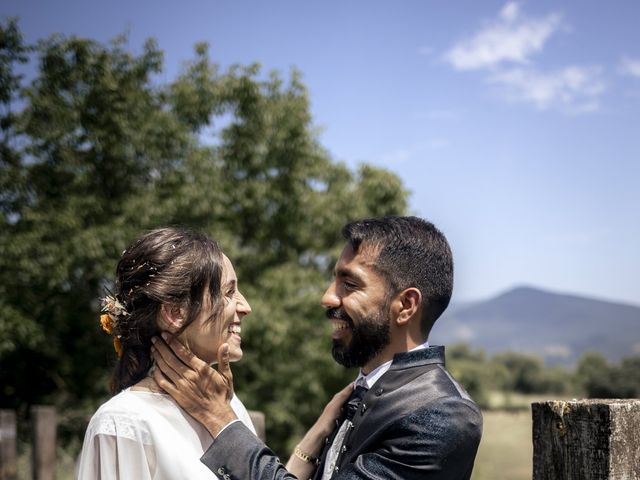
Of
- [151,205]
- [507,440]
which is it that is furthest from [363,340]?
[507,440]

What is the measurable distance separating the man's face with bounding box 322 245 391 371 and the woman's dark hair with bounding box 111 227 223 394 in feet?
1.69

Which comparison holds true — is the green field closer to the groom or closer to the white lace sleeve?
the groom

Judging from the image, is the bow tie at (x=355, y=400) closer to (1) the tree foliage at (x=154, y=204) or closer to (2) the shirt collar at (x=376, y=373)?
(2) the shirt collar at (x=376, y=373)

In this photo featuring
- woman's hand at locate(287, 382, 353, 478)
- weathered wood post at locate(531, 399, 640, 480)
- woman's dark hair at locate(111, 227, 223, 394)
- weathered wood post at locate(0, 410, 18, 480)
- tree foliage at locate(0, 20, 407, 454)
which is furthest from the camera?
tree foliage at locate(0, 20, 407, 454)

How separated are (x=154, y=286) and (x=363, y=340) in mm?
891

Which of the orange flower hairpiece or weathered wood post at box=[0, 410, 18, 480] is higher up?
the orange flower hairpiece

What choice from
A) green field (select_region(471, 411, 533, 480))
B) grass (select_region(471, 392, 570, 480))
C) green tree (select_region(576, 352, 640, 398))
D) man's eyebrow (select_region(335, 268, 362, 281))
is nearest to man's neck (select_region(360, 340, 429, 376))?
man's eyebrow (select_region(335, 268, 362, 281))

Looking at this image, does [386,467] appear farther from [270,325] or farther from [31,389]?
[31,389]

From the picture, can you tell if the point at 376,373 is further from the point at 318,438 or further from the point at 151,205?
the point at 151,205

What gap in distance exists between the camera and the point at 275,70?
19.8 m

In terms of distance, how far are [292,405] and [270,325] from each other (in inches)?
90.7

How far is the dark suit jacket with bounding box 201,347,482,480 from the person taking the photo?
8.78 feet

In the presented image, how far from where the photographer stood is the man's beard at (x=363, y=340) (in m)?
3.05

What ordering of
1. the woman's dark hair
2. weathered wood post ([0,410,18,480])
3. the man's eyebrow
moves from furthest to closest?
1. weathered wood post ([0,410,18,480])
2. the man's eyebrow
3. the woman's dark hair
